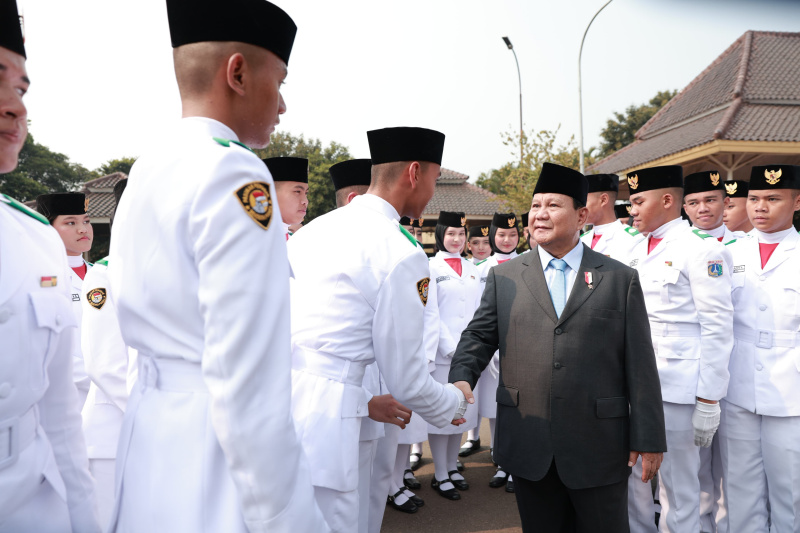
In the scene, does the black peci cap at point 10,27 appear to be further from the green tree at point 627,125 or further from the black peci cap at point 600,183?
the green tree at point 627,125

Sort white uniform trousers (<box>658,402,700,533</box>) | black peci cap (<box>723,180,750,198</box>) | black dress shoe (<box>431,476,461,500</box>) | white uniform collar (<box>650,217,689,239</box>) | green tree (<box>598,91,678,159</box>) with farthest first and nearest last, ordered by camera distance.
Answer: green tree (<box>598,91,678,159</box>) < black peci cap (<box>723,180,750,198</box>) < black dress shoe (<box>431,476,461,500</box>) < white uniform collar (<box>650,217,689,239</box>) < white uniform trousers (<box>658,402,700,533</box>)

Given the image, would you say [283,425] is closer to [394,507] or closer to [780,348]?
[780,348]

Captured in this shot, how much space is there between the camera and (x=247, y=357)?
4.02 ft

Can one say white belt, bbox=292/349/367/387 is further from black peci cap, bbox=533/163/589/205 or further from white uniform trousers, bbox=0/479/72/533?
black peci cap, bbox=533/163/589/205

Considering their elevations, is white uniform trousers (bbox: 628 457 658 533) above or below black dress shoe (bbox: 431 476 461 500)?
above

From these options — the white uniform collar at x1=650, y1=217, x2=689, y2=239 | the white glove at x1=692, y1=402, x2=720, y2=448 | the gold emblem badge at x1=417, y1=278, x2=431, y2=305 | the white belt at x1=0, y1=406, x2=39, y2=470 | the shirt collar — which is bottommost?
the white glove at x1=692, y1=402, x2=720, y2=448

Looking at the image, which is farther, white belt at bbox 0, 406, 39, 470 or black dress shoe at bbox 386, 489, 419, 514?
black dress shoe at bbox 386, 489, 419, 514

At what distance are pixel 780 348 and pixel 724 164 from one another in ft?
47.3

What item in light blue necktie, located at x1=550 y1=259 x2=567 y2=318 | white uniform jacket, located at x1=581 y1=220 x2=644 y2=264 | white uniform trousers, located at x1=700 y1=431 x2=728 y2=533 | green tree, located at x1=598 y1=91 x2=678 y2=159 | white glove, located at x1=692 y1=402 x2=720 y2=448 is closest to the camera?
light blue necktie, located at x1=550 y1=259 x2=567 y2=318

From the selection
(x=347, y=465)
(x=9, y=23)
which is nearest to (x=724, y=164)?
(x=347, y=465)

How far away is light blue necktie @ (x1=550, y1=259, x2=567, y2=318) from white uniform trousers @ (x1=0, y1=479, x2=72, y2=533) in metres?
2.30

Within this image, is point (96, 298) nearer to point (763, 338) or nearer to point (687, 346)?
point (687, 346)

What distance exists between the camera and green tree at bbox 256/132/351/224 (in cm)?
3750

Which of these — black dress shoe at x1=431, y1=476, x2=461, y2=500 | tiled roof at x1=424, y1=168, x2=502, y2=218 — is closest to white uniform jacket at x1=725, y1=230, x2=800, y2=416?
black dress shoe at x1=431, y1=476, x2=461, y2=500
